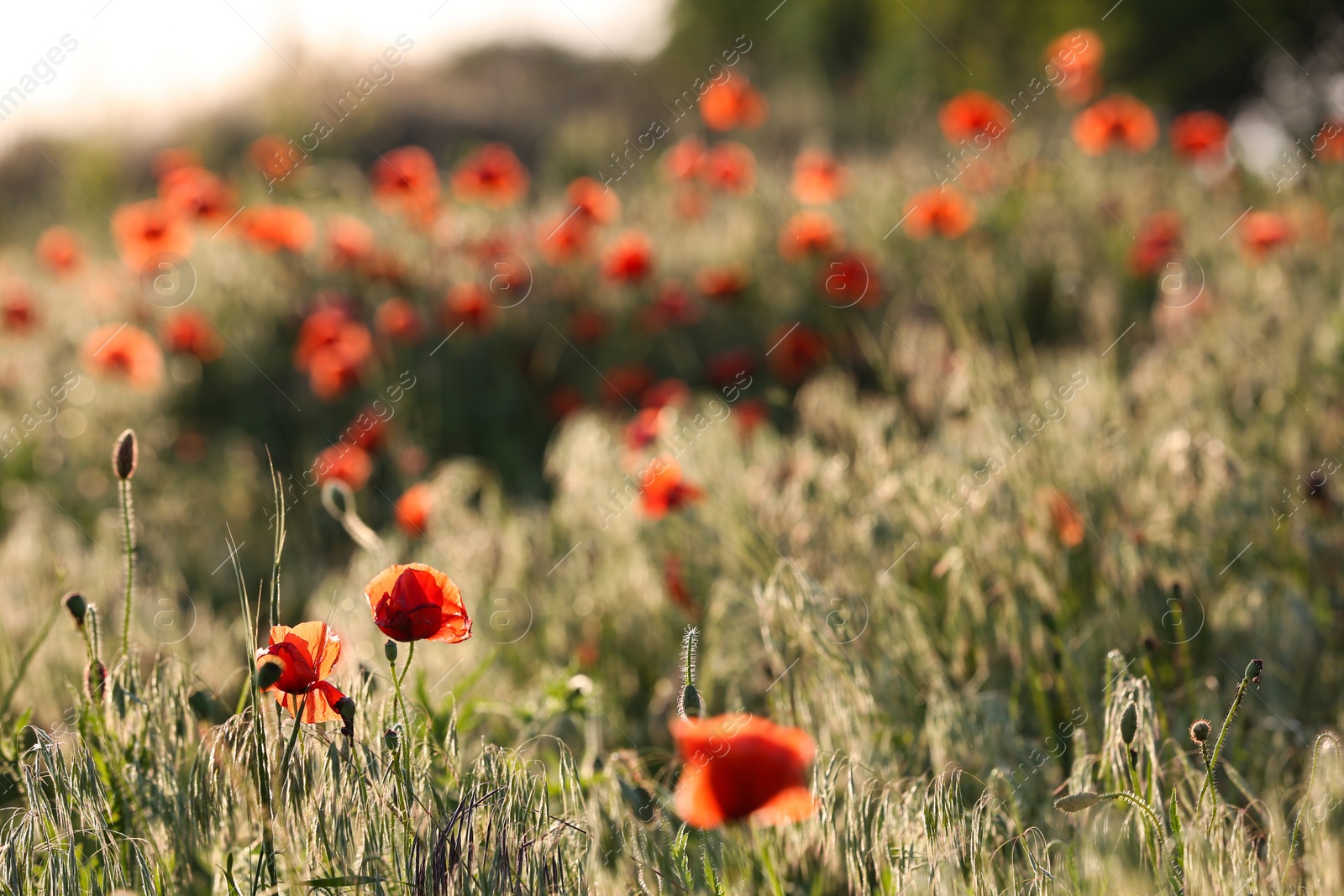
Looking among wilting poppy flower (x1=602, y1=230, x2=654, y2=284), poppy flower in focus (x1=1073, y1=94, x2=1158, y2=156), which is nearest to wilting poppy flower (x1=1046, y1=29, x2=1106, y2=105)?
poppy flower in focus (x1=1073, y1=94, x2=1158, y2=156)

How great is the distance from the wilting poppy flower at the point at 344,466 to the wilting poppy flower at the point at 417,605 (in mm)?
1395

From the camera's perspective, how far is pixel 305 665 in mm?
1097

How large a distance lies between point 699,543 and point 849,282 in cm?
184

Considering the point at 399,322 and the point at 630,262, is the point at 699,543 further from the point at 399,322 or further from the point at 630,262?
the point at 399,322

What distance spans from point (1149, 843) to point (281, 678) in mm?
985

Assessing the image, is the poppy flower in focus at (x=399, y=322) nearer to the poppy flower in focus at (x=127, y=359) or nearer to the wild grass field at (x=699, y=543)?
the wild grass field at (x=699, y=543)

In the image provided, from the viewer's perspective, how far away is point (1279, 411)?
99.0 inches

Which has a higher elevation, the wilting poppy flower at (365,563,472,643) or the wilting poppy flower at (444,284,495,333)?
the wilting poppy flower at (444,284,495,333)

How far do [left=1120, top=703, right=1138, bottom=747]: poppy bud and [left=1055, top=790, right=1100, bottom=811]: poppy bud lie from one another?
0.32 feet

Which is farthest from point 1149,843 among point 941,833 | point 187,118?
point 187,118

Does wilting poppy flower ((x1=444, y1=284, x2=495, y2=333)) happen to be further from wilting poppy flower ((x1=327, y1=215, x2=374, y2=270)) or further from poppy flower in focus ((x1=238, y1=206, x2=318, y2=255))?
poppy flower in focus ((x1=238, y1=206, x2=318, y2=255))

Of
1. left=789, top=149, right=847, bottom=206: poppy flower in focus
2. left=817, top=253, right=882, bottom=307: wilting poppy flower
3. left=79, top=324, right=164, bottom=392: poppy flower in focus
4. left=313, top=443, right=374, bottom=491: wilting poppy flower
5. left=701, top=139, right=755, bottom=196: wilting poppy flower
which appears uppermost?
left=701, top=139, right=755, bottom=196: wilting poppy flower

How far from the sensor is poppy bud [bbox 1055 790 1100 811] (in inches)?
42.4

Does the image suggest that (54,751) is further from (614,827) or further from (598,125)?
(598,125)
